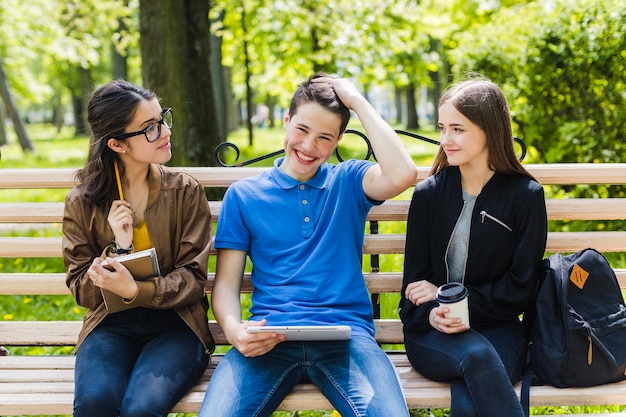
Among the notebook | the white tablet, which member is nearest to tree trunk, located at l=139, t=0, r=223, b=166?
the notebook

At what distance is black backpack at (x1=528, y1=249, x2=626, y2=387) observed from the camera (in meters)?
2.68

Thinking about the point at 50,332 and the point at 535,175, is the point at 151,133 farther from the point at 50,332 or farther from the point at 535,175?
the point at 535,175

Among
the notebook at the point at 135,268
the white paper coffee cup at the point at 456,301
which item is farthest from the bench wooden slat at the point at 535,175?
A: the white paper coffee cup at the point at 456,301

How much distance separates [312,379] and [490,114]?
1.29 m

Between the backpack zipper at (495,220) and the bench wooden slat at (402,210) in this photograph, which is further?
the bench wooden slat at (402,210)

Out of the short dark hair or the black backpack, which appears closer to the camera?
the black backpack

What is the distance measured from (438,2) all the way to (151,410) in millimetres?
13086

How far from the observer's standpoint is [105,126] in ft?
9.41

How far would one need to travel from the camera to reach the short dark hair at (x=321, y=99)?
9.26 ft

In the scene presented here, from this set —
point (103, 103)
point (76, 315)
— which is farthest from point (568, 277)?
point (76, 315)

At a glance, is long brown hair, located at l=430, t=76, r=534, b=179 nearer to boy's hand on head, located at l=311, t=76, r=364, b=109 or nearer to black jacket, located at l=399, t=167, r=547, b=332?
black jacket, located at l=399, t=167, r=547, b=332

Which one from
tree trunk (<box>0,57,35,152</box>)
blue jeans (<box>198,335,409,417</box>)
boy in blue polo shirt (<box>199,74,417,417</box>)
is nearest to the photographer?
blue jeans (<box>198,335,409,417</box>)

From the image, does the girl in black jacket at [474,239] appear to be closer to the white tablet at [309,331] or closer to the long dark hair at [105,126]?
the white tablet at [309,331]

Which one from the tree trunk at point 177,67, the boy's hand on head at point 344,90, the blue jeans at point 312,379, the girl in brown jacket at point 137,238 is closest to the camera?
the blue jeans at point 312,379
